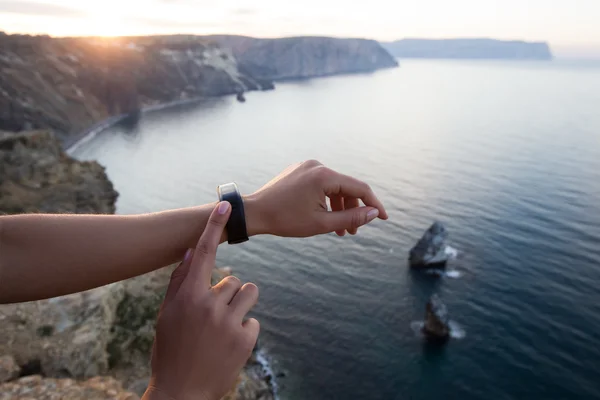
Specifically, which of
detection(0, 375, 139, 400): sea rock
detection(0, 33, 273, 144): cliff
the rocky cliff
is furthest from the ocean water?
detection(0, 375, 139, 400): sea rock

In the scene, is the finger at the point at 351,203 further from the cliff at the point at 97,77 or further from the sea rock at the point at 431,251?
the cliff at the point at 97,77

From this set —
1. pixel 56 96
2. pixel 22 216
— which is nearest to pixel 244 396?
pixel 22 216

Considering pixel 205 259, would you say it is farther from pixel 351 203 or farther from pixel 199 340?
pixel 351 203

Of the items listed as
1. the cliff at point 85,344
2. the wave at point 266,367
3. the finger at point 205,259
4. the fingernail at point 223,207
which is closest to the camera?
the finger at point 205,259

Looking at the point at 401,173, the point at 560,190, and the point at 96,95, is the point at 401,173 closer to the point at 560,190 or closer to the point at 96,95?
the point at 560,190

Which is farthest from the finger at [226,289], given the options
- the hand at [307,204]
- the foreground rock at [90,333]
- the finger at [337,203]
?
the foreground rock at [90,333]

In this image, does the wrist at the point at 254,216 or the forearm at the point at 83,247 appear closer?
→ the forearm at the point at 83,247
